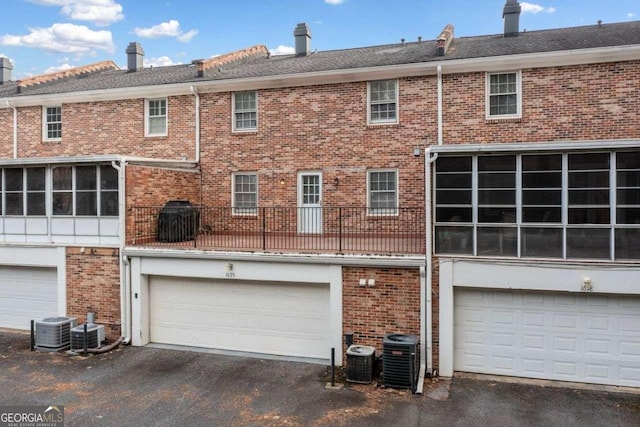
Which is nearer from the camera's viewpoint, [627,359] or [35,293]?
[627,359]

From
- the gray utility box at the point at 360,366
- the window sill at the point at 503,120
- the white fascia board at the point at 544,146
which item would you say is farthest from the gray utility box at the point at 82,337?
the window sill at the point at 503,120

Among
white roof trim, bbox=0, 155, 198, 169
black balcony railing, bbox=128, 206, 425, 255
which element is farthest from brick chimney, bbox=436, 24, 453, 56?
white roof trim, bbox=0, 155, 198, 169

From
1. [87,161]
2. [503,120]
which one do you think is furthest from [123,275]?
[503,120]

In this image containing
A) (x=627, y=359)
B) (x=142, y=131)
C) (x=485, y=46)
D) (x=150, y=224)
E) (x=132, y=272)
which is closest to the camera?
(x=627, y=359)

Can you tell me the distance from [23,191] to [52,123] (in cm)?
501

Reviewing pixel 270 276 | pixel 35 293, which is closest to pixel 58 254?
pixel 35 293

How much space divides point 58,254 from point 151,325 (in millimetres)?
3297

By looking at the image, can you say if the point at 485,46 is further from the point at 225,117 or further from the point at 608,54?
the point at 225,117

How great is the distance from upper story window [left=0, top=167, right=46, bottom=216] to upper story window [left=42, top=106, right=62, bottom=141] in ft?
13.6

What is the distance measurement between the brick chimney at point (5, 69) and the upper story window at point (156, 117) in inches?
472

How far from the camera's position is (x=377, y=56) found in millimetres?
16156

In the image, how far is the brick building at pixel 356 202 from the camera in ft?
32.0

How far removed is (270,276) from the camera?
11.4m

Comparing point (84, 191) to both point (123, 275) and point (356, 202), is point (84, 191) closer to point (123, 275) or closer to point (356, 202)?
point (123, 275)
